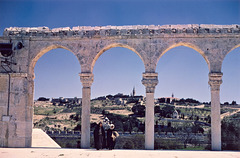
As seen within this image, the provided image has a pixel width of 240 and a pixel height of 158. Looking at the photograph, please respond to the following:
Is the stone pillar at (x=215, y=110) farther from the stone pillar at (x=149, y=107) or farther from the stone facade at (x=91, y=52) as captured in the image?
the stone pillar at (x=149, y=107)

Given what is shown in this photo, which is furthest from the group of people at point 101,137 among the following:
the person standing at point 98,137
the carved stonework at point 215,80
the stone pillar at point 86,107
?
the carved stonework at point 215,80

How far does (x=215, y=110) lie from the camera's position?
507 inches

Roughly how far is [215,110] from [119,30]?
19.5ft

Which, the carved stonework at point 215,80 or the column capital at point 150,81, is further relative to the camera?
the column capital at point 150,81

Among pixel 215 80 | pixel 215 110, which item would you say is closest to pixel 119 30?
pixel 215 80

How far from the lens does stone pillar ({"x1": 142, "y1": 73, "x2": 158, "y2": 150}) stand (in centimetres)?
1289

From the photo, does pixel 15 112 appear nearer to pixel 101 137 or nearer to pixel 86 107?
pixel 86 107

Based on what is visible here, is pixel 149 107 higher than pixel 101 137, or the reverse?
pixel 149 107

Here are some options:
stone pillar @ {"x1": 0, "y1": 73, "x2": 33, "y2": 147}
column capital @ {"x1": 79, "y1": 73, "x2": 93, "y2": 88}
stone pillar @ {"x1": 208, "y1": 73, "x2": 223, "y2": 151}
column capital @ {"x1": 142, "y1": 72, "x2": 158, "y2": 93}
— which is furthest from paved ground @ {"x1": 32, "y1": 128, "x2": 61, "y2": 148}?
stone pillar @ {"x1": 208, "y1": 73, "x2": 223, "y2": 151}

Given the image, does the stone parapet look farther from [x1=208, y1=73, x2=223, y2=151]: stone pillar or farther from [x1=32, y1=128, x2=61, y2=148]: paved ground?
[x1=32, y1=128, x2=61, y2=148]: paved ground

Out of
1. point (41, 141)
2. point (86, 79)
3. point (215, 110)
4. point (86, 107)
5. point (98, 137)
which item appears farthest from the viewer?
point (41, 141)

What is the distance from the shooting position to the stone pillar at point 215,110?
12.7m

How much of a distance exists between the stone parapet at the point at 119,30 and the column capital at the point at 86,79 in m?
1.92

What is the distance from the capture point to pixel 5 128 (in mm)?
13500
